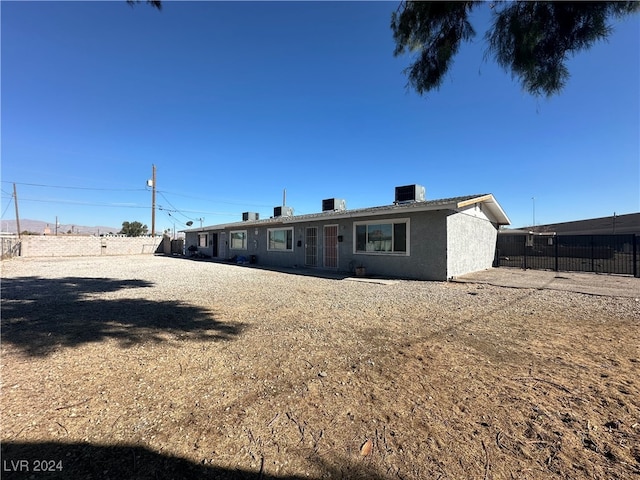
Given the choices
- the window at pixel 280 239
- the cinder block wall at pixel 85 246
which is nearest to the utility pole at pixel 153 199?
the cinder block wall at pixel 85 246

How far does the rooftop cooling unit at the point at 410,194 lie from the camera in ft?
45.3

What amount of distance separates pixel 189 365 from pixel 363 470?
236 centimetres

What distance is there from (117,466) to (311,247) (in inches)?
502

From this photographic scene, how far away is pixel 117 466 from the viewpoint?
1.92 metres

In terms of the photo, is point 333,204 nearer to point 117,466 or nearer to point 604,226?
point 117,466

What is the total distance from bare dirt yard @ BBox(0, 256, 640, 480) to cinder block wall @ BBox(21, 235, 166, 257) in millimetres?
22620

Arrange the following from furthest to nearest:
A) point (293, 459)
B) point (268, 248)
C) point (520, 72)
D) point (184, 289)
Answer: point (268, 248) → point (184, 289) → point (520, 72) → point (293, 459)

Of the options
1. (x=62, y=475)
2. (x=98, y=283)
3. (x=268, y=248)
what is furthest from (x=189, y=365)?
(x=268, y=248)

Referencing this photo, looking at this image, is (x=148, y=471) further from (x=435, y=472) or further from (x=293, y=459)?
(x=435, y=472)

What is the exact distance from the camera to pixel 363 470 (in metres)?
1.89

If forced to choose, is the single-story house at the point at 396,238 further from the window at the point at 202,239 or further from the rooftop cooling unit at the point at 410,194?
the window at the point at 202,239

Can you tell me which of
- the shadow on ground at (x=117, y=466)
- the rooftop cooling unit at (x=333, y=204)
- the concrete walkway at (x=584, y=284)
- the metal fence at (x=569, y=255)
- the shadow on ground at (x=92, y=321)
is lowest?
the shadow on ground at (x=117, y=466)

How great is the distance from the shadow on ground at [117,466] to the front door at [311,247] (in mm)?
12334

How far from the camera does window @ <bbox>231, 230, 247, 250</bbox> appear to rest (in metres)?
19.3
